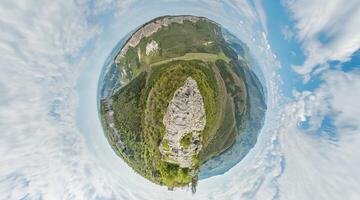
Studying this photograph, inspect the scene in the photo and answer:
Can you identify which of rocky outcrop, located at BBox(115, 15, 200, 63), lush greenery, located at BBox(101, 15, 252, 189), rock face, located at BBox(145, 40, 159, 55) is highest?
rocky outcrop, located at BBox(115, 15, 200, 63)

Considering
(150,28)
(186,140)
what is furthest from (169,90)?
(150,28)

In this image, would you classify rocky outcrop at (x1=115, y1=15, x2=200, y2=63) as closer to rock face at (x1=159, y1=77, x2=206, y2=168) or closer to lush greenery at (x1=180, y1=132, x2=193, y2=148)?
rock face at (x1=159, y1=77, x2=206, y2=168)

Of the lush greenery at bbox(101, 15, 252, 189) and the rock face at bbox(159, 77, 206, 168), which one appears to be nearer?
the rock face at bbox(159, 77, 206, 168)

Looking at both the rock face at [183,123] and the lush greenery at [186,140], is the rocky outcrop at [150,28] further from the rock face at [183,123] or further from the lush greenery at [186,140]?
the lush greenery at [186,140]

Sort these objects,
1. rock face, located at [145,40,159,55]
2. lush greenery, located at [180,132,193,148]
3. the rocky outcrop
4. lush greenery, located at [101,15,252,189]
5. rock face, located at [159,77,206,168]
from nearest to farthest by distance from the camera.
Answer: rock face, located at [159,77,206,168]
lush greenery, located at [180,132,193,148]
lush greenery, located at [101,15,252,189]
rock face, located at [145,40,159,55]
the rocky outcrop

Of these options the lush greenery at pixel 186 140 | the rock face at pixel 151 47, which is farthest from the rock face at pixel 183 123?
the rock face at pixel 151 47

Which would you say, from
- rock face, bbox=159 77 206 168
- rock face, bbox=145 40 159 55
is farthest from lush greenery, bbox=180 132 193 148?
rock face, bbox=145 40 159 55

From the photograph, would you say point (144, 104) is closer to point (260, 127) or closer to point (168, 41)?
point (168, 41)

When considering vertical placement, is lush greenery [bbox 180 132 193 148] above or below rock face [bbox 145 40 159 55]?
below

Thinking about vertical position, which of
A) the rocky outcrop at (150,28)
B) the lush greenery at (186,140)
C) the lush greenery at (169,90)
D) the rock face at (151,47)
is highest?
the rocky outcrop at (150,28)
